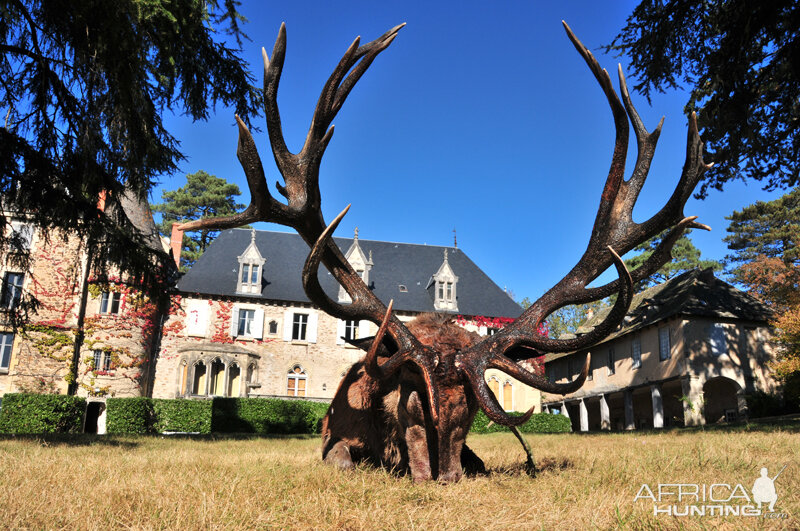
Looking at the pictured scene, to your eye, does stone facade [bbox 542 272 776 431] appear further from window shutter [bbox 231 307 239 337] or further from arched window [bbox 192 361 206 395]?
arched window [bbox 192 361 206 395]

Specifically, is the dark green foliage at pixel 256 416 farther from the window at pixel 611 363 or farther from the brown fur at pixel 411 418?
the brown fur at pixel 411 418

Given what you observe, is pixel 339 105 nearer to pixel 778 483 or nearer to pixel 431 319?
pixel 431 319

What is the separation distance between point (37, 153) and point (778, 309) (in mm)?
24960

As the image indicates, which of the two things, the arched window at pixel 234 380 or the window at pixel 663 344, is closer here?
the window at pixel 663 344

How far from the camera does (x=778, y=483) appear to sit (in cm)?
355

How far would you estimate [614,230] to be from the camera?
15.2ft

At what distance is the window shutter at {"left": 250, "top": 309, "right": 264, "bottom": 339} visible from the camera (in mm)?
32500

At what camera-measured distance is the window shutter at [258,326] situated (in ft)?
107

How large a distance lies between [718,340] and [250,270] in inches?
1032

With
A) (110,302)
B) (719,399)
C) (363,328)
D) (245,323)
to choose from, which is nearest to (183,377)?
(245,323)

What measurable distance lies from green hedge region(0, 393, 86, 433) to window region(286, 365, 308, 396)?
1362 cm

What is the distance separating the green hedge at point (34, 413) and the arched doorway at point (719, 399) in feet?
94.4

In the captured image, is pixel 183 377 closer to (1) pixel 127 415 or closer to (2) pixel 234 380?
(2) pixel 234 380

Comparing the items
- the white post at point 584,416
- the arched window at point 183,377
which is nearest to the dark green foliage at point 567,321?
the white post at point 584,416
